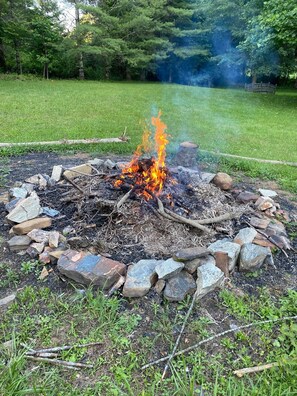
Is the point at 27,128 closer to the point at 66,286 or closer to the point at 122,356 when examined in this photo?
the point at 66,286

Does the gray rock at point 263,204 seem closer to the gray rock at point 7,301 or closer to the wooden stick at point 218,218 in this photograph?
the wooden stick at point 218,218

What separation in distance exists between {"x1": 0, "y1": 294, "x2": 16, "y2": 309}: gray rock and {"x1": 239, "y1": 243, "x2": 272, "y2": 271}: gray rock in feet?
5.42

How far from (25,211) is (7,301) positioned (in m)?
0.95

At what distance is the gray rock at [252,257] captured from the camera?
2.33 meters

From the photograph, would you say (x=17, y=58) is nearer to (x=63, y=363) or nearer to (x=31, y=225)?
(x=31, y=225)

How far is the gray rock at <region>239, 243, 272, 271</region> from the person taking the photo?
91.7 inches

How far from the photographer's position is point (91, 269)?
6.93 feet

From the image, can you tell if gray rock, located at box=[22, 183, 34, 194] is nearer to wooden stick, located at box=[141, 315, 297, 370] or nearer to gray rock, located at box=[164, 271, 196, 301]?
gray rock, located at box=[164, 271, 196, 301]

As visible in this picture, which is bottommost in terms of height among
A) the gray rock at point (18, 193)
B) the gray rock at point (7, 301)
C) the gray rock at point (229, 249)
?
the gray rock at point (7, 301)

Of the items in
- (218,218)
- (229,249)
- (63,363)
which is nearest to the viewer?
(63,363)

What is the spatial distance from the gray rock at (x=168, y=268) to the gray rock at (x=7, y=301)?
98cm

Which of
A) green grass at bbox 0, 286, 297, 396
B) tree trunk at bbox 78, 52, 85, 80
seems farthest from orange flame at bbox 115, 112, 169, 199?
tree trunk at bbox 78, 52, 85, 80

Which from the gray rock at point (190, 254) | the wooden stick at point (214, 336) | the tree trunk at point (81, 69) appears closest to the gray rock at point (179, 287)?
the gray rock at point (190, 254)

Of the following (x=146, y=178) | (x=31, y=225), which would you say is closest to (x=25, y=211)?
(x=31, y=225)
